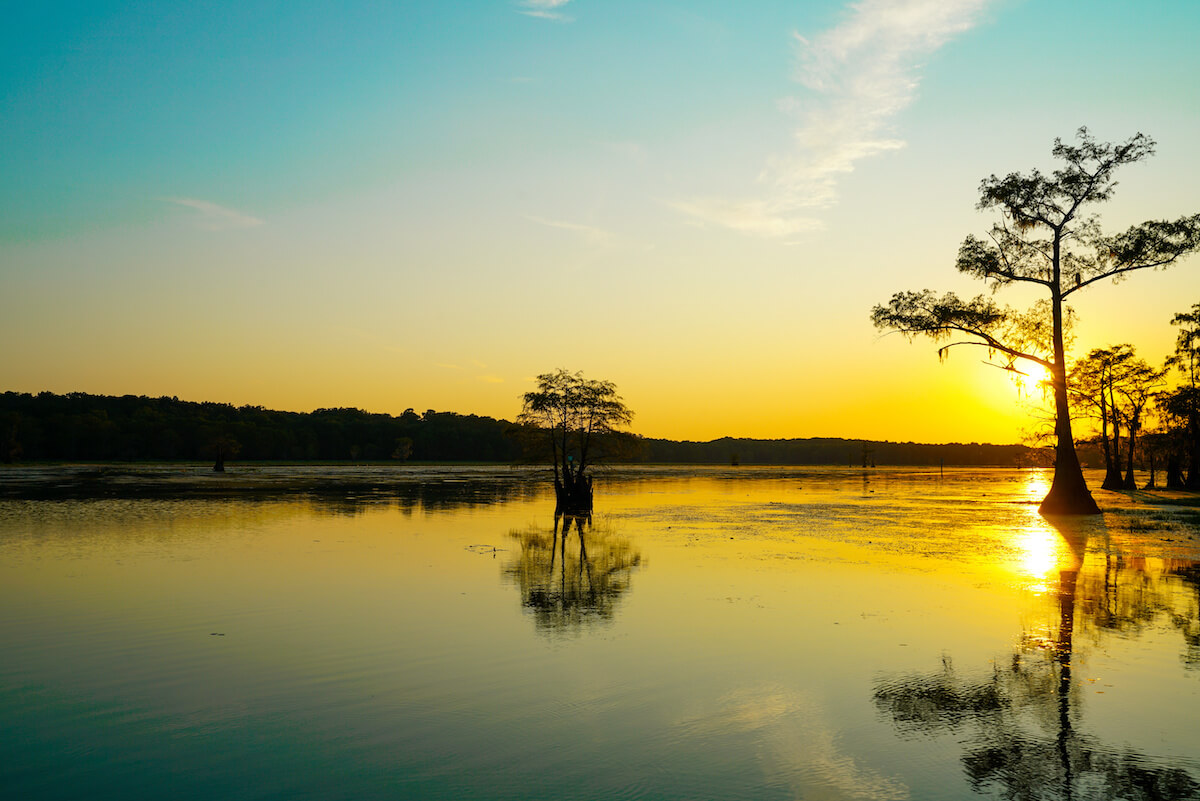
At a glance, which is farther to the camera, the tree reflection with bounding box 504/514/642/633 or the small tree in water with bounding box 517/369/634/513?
the small tree in water with bounding box 517/369/634/513

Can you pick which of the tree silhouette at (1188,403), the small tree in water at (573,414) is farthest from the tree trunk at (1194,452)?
the small tree in water at (573,414)

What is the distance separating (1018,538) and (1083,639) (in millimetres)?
15811

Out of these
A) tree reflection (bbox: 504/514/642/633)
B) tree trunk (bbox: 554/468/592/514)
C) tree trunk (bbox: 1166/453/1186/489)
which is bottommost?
tree reflection (bbox: 504/514/642/633)

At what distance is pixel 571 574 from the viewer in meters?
17.6

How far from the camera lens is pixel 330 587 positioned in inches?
613

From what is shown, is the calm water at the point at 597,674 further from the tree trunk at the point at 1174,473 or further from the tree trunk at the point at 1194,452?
the tree trunk at the point at 1174,473

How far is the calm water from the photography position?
6.24m

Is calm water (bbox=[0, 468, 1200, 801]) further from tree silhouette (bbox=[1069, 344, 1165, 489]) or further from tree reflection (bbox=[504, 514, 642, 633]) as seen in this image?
tree silhouette (bbox=[1069, 344, 1165, 489])

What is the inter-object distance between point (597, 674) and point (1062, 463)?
31.4 metres

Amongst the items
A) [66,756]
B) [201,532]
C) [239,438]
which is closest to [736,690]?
[66,756]

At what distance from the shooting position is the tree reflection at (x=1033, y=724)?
592cm

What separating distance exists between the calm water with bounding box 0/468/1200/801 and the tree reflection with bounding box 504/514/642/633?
0.46 ft

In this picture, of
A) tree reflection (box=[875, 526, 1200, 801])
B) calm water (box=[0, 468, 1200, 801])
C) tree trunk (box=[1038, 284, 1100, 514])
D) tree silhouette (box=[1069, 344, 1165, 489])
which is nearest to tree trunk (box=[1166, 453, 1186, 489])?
tree silhouette (box=[1069, 344, 1165, 489])

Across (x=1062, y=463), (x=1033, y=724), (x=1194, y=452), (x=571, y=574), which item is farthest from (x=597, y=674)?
(x=1194, y=452)
